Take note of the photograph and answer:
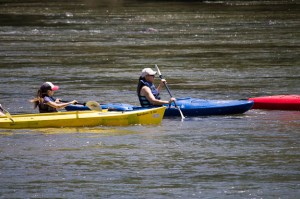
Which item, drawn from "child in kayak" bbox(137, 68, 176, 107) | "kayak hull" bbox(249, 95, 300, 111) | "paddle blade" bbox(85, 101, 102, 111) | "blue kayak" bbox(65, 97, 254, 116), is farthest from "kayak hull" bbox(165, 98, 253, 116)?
"paddle blade" bbox(85, 101, 102, 111)

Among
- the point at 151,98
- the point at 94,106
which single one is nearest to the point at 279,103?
the point at 151,98

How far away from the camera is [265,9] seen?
61625mm

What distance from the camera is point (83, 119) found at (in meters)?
16.5

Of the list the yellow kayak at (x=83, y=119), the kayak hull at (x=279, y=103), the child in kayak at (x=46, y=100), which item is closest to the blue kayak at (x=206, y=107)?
the kayak hull at (x=279, y=103)

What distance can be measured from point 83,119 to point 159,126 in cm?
133

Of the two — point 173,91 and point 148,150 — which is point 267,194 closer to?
point 148,150

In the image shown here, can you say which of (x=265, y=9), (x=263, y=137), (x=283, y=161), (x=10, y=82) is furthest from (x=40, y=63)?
(x=265, y=9)

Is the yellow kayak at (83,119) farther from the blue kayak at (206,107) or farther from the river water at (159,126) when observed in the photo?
the blue kayak at (206,107)

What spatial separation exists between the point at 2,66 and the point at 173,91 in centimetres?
812

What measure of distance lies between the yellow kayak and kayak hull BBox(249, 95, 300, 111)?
274cm

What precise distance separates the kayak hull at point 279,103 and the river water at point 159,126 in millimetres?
219

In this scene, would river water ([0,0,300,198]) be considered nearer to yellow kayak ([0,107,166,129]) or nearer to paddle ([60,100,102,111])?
yellow kayak ([0,107,166,129])

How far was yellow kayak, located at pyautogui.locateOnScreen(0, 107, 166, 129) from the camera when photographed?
16.2 m

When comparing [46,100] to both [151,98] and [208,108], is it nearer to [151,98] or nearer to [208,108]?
[151,98]
